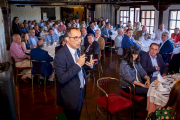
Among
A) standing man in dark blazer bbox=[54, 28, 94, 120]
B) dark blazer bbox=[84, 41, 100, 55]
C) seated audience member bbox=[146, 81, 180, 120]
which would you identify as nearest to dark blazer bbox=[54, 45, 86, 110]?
standing man in dark blazer bbox=[54, 28, 94, 120]

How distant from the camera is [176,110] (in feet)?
5.20

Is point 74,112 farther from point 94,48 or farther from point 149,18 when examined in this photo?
point 149,18

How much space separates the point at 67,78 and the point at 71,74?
7 centimetres

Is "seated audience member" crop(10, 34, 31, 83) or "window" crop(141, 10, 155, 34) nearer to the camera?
"seated audience member" crop(10, 34, 31, 83)

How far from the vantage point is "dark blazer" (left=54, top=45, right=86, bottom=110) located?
7.09 feet

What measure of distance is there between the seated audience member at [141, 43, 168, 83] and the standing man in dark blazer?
190cm

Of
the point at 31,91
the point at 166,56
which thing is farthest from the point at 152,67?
the point at 31,91

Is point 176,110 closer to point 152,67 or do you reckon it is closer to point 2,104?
point 2,104

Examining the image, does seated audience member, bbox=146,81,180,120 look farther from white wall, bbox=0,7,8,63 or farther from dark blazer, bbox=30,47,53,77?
white wall, bbox=0,7,8,63

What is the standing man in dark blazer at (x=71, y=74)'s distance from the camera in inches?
85.8

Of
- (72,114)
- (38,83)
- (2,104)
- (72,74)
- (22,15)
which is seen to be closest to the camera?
(2,104)

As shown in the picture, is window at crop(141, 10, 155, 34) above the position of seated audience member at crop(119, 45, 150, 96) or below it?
above

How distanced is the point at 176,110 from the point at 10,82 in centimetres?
132

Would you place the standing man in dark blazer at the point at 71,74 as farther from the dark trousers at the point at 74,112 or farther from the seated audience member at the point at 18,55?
the seated audience member at the point at 18,55
